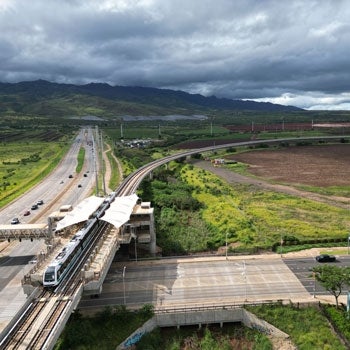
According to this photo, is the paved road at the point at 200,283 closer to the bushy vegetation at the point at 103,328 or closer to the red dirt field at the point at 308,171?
the bushy vegetation at the point at 103,328

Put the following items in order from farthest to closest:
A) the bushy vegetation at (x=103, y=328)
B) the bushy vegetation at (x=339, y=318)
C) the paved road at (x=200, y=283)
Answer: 1. the paved road at (x=200, y=283)
2. the bushy vegetation at (x=339, y=318)
3. the bushy vegetation at (x=103, y=328)

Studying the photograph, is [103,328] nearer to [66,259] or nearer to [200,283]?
[66,259]

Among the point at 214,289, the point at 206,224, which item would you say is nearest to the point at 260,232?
the point at 206,224

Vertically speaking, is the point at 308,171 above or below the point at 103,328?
above

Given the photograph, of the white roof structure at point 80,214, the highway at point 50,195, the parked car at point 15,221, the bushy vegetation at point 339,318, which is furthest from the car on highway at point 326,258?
the parked car at point 15,221

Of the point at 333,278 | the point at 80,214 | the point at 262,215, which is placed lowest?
the point at 262,215

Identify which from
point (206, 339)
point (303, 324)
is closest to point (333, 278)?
point (303, 324)
